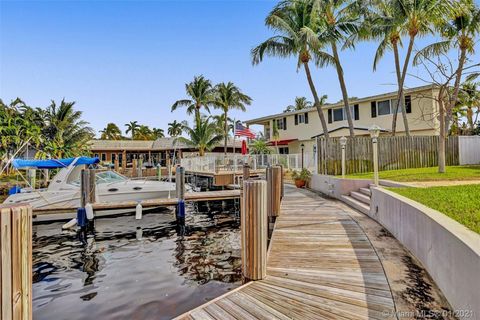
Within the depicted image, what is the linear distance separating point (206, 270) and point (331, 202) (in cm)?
599

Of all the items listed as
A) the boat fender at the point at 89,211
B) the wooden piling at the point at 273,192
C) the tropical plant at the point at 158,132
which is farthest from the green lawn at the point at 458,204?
the tropical plant at the point at 158,132

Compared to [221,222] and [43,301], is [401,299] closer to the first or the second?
[43,301]

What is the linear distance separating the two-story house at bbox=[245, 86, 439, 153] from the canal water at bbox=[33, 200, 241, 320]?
14196mm

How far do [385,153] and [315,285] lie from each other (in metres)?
14.2

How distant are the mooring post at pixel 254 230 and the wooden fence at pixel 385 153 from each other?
11.5m

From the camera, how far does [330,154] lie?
15.1m

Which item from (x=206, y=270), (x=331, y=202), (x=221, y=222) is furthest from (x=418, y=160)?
(x=206, y=270)

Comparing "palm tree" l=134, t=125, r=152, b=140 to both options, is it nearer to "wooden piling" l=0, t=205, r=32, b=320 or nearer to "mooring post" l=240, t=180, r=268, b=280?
"mooring post" l=240, t=180, r=268, b=280

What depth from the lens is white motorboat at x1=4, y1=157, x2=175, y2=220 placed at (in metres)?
11.5

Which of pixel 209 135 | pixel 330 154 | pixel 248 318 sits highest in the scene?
pixel 209 135

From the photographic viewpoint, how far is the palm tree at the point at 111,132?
65.5 m

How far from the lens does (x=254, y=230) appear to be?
4.36m

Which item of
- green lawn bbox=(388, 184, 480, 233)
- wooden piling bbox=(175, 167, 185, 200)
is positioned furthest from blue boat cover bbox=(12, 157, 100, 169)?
green lawn bbox=(388, 184, 480, 233)

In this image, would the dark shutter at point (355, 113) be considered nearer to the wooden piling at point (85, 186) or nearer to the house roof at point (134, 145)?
the house roof at point (134, 145)
